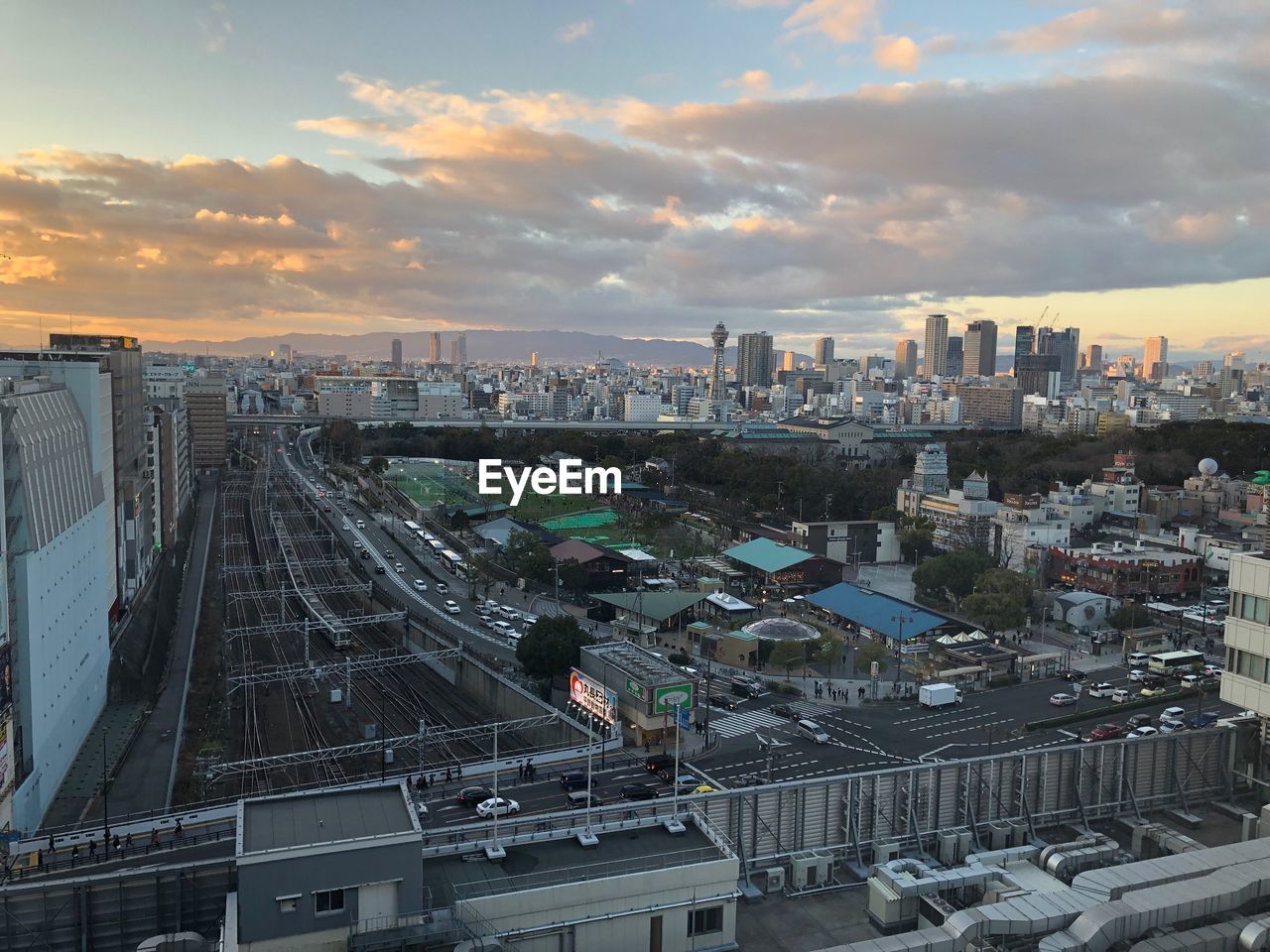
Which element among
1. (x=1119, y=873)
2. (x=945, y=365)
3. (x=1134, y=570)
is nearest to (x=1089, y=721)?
(x=1134, y=570)

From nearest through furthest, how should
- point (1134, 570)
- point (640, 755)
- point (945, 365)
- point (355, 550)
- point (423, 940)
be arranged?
point (423, 940) → point (640, 755) → point (1134, 570) → point (355, 550) → point (945, 365)

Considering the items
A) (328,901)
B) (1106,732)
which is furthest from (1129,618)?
(328,901)

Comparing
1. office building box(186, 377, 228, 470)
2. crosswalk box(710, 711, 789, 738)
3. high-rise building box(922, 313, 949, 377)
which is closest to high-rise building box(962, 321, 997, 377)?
high-rise building box(922, 313, 949, 377)

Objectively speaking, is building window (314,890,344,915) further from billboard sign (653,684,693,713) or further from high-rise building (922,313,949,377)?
high-rise building (922,313,949,377)

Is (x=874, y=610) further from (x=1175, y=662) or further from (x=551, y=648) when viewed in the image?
(x=551, y=648)

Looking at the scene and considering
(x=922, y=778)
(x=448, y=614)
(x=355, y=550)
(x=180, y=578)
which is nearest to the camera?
(x=922, y=778)

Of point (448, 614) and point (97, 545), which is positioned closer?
point (97, 545)

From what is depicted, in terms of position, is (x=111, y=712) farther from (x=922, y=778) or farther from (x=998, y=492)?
(x=998, y=492)
